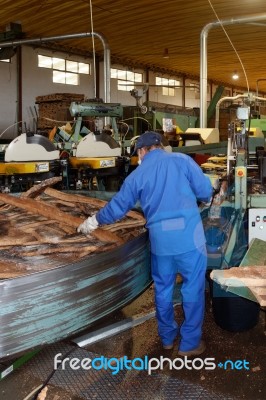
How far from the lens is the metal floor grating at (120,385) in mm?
2500

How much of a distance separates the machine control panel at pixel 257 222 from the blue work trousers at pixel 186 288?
2.64ft

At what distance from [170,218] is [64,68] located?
11.3 meters

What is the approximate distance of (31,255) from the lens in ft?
7.88

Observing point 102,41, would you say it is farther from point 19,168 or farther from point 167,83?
point 167,83

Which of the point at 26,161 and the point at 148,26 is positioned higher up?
the point at 148,26

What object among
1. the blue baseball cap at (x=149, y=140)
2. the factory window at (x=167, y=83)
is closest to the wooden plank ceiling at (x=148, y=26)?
the factory window at (x=167, y=83)

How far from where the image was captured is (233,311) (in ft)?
10.3

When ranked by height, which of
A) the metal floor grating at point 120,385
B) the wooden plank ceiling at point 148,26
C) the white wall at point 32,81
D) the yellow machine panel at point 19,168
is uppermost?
the wooden plank ceiling at point 148,26

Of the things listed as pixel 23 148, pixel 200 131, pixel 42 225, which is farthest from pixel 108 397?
pixel 200 131

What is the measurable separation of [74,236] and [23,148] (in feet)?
7.72

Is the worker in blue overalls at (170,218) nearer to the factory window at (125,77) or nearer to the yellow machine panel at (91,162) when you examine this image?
the yellow machine panel at (91,162)

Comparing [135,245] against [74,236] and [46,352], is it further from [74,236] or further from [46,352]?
[46,352]

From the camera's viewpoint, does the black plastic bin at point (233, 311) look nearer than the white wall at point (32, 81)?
Yes

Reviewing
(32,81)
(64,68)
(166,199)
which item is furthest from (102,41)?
(166,199)
